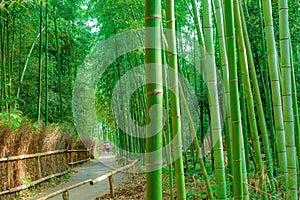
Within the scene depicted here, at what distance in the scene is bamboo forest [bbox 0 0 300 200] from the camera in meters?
1.46

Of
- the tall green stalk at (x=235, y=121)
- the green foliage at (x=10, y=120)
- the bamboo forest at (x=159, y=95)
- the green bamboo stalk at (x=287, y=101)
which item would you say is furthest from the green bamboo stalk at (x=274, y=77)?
the green foliage at (x=10, y=120)

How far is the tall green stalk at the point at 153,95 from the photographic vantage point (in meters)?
0.92

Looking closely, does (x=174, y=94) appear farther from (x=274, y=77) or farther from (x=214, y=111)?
(x=274, y=77)

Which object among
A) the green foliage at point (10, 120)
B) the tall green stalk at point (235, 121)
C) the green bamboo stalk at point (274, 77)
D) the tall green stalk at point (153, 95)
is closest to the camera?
the tall green stalk at point (153, 95)

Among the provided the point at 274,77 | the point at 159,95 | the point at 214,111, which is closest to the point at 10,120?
the point at 214,111

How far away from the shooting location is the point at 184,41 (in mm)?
6750

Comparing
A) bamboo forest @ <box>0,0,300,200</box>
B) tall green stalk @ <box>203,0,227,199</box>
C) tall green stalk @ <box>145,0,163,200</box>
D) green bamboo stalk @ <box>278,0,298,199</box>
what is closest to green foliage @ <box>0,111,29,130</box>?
bamboo forest @ <box>0,0,300,200</box>

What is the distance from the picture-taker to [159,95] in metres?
0.94

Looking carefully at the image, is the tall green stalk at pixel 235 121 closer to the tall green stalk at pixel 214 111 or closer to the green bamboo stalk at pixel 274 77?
the tall green stalk at pixel 214 111

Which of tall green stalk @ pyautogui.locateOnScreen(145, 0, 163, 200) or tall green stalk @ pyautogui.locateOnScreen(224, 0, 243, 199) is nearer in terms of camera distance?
tall green stalk @ pyautogui.locateOnScreen(145, 0, 163, 200)

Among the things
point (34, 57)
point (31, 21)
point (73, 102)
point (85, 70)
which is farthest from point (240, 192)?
point (73, 102)

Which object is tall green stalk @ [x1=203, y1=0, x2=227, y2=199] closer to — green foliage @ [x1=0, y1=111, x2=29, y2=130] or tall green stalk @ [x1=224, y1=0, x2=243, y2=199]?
tall green stalk @ [x1=224, y1=0, x2=243, y2=199]

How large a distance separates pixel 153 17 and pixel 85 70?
31.2 feet

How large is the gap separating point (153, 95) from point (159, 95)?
2cm
